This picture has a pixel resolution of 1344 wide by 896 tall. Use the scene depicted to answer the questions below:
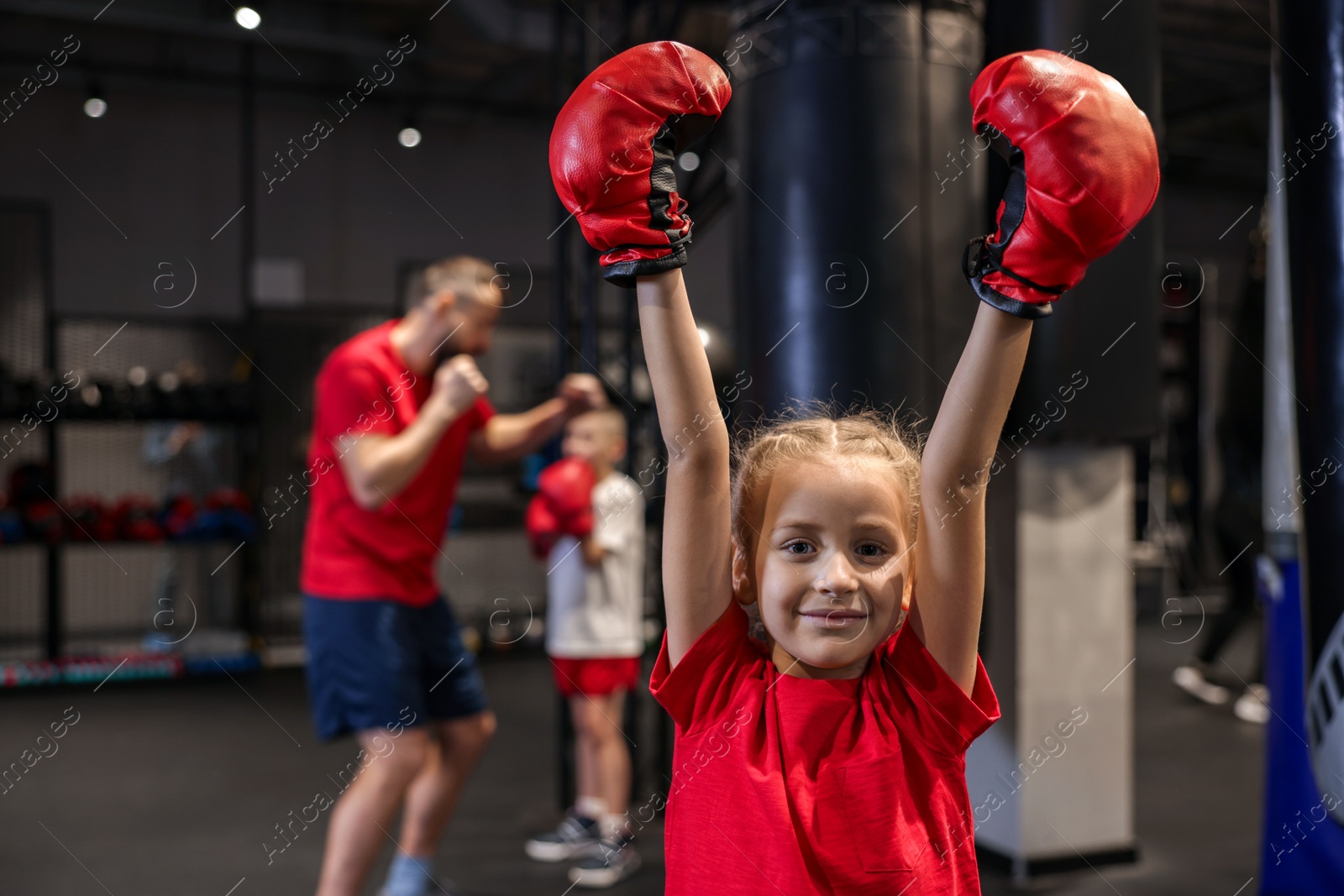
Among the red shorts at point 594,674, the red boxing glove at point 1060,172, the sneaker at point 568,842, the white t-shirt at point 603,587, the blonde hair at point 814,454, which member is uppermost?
the red boxing glove at point 1060,172

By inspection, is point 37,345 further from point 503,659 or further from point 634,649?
point 634,649

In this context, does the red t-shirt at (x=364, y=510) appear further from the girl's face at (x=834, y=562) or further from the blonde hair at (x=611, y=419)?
the girl's face at (x=834, y=562)

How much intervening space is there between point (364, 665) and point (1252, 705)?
396cm

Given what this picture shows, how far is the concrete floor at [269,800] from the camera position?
2.60m

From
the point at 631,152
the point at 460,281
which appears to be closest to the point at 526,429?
the point at 460,281

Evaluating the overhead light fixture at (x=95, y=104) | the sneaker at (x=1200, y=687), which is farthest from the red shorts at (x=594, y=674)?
the overhead light fixture at (x=95, y=104)

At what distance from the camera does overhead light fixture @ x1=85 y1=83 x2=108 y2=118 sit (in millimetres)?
5914

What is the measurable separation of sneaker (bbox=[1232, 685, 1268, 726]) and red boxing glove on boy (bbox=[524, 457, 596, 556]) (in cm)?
303

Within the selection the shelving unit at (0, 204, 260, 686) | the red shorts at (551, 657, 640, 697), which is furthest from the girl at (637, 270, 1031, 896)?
the shelving unit at (0, 204, 260, 686)

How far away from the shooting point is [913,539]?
3.24 ft

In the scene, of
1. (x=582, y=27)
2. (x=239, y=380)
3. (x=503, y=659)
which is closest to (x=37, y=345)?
(x=239, y=380)

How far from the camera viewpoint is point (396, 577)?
82.9 inches

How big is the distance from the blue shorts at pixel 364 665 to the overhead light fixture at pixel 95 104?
5234 mm

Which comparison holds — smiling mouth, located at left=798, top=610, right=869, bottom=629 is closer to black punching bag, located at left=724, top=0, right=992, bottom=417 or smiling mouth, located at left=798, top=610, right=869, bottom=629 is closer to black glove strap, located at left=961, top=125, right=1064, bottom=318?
black glove strap, located at left=961, top=125, right=1064, bottom=318
